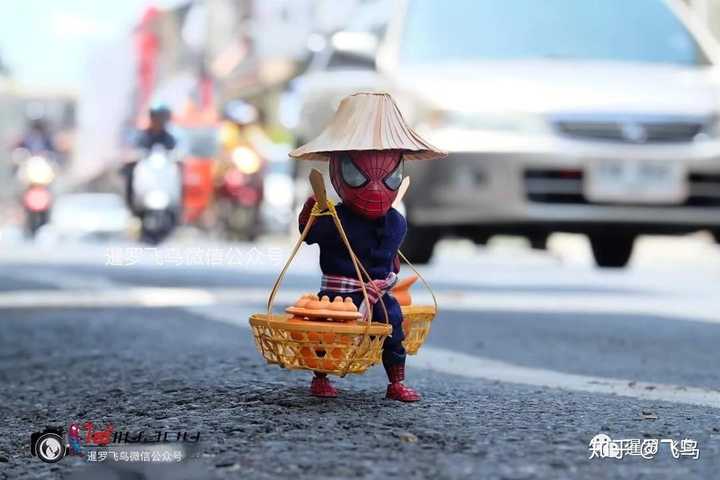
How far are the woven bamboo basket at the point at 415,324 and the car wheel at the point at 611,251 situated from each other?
876cm

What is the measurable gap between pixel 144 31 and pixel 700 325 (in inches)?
1526

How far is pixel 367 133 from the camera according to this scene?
133 inches

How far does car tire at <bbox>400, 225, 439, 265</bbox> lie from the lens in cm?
952

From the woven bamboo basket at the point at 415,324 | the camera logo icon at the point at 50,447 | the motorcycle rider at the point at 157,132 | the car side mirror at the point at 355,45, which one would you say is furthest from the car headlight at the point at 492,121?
the camera logo icon at the point at 50,447

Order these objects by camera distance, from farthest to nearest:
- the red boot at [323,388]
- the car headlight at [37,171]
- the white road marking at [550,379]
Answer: the car headlight at [37,171]
the white road marking at [550,379]
the red boot at [323,388]

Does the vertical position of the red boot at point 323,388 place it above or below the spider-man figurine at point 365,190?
below

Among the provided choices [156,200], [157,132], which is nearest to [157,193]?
[156,200]

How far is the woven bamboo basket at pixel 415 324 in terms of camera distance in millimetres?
3693

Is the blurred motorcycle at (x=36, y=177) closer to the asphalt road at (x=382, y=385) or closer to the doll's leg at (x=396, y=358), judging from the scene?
the asphalt road at (x=382, y=385)

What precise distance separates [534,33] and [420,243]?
5.57 ft

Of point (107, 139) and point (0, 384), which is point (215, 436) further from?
point (107, 139)

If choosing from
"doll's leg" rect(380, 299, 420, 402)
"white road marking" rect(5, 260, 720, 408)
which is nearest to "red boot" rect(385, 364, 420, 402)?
"doll's leg" rect(380, 299, 420, 402)

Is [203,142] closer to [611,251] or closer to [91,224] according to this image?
[611,251]

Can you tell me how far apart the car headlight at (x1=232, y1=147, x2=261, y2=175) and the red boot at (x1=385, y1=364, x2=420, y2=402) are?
14171 mm
